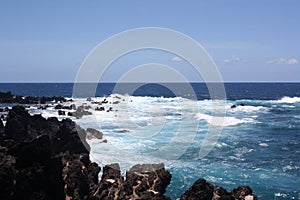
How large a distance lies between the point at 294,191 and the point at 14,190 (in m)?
14.2

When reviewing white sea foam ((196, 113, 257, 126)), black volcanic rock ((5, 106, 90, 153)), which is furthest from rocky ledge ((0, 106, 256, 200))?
white sea foam ((196, 113, 257, 126))

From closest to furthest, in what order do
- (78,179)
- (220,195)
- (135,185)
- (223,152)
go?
(220,195) < (78,179) < (135,185) < (223,152)

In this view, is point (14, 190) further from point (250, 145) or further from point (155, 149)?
point (250, 145)

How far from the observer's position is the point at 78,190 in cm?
1658

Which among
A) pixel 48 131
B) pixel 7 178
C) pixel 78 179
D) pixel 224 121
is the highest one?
pixel 224 121

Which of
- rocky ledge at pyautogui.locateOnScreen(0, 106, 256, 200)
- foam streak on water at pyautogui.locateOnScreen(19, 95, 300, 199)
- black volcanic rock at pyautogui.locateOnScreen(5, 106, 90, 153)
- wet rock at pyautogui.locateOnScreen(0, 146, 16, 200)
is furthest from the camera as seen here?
black volcanic rock at pyautogui.locateOnScreen(5, 106, 90, 153)

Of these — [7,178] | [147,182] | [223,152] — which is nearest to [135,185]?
[147,182]

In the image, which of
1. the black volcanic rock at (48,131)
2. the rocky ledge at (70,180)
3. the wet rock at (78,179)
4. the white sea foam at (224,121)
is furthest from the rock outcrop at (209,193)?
the white sea foam at (224,121)

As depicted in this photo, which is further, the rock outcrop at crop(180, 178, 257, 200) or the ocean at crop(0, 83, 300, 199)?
the ocean at crop(0, 83, 300, 199)

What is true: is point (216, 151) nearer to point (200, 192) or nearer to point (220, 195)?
point (220, 195)

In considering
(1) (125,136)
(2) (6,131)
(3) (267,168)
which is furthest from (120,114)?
(3) (267,168)

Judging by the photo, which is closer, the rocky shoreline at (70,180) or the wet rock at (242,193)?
the rocky shoreline at (70,180)

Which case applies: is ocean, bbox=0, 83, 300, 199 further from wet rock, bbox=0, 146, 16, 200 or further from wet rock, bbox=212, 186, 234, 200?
wet rock, bbox=0, 146, 16, 200

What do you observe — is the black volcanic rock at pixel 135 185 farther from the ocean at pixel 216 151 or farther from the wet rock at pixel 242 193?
the wet rock at pixel 242 193
